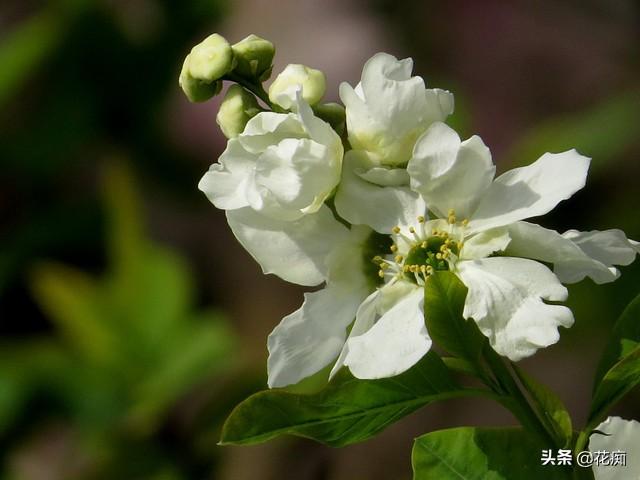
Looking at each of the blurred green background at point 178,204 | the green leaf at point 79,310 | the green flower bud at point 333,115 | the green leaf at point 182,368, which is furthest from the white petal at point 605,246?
the green leaf at point 79,310

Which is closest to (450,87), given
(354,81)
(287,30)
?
(354,81)

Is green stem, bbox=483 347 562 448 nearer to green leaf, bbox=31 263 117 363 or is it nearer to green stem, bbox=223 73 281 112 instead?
green stem, bbox=223 73 281 112

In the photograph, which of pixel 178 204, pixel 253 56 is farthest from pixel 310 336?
pixel 178 204

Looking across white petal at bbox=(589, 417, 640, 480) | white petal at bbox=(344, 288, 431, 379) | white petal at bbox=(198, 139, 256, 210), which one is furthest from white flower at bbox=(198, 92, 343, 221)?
white petal at bbox=(589, 417, 640, 480)

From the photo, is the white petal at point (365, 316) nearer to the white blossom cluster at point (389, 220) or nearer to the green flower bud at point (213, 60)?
the white blossom cluster at point (389, 220)

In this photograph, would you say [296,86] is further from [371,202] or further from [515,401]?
[515,401]

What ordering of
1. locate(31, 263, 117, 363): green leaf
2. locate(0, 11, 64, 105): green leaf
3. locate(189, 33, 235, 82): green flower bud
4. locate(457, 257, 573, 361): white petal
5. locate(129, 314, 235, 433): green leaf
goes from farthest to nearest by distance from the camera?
locate(0, 11, 64, 105): green leaf → locate(31, 263, 117, 363): green leaf → locate(129, 314, 235, 433): green leaf → locate(189, 33, 235, 82): green flower bud → locate(457, 257, 573, 361): white petal

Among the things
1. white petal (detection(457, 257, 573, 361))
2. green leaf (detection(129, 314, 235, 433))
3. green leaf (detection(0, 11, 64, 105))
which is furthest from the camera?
green leaf (detection(0, 11, 64, 105))
